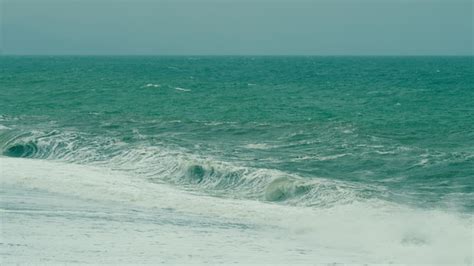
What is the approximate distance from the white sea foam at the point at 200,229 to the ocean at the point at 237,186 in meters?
0.04

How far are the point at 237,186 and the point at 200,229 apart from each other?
5035mm

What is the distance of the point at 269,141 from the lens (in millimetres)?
30250

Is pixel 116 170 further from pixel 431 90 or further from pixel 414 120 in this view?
pixel 431 90

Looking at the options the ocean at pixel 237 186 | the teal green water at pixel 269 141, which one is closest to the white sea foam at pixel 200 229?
the ocean at pixel 237 186

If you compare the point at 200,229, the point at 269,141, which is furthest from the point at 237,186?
the point at 269,141

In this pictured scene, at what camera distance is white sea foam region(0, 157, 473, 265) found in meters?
14.8

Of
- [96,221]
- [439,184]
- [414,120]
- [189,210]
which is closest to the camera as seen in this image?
[96,221]

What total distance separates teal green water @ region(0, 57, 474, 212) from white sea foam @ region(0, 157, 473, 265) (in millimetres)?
1672

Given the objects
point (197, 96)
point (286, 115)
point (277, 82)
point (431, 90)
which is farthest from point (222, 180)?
point (277, 82)

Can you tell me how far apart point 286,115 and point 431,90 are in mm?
24792

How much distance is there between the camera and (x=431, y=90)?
60938 millimetres

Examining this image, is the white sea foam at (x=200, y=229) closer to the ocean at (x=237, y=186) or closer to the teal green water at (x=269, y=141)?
the ocean at (x=237, y=186)

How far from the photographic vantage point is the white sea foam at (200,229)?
583 inches

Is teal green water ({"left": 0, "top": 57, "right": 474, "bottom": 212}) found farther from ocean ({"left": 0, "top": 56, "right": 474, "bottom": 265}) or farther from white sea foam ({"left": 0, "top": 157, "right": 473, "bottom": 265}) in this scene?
white sea foam ({"left": 0, "top": 157, "right": 473, "bottom": 265})
